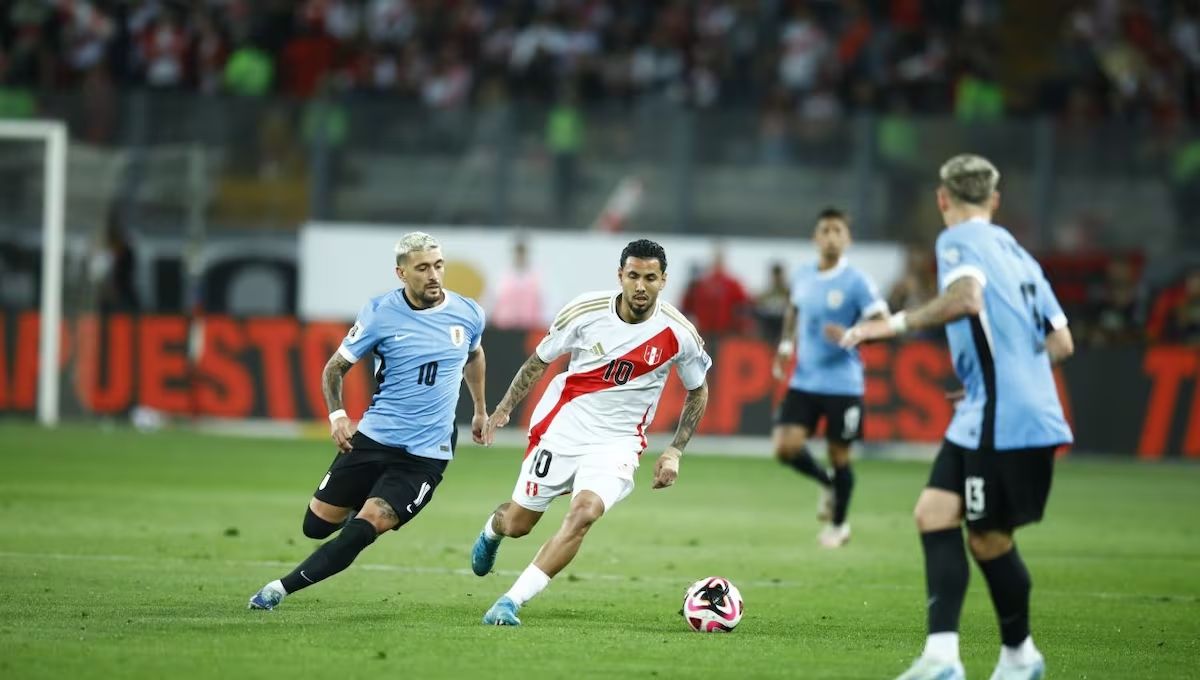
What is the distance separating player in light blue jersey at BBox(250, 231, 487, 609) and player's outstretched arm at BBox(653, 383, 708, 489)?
1104mm

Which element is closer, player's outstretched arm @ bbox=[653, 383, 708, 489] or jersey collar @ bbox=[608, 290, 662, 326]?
player's outstretched arm @ bbox=[653, 383, 708, 489]

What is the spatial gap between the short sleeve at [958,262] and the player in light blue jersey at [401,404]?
329 cm

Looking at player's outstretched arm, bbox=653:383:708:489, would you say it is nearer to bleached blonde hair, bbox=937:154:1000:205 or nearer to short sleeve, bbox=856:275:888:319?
bleached blonde hair, bbox=937:154:1000:205

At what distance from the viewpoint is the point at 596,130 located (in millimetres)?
24453

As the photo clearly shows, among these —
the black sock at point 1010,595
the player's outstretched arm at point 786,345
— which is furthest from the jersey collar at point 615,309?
the player's outstretched arm at point 786,345

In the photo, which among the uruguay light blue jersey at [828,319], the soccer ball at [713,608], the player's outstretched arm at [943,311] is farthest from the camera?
the uruguay light blue jersey at [828,319]

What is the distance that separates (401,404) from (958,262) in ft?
12.1

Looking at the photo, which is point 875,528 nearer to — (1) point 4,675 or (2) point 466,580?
(2) point 466,580

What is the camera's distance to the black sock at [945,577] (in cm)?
770

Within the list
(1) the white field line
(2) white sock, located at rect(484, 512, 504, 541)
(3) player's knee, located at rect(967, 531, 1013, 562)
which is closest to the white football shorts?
(2) white sock, located at rect(484, 512, 504, 541)

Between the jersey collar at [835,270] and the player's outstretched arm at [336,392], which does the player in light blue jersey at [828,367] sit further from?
the player's outstretched arm at [336,392]

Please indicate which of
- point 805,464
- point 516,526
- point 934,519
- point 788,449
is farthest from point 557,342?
point 805,464

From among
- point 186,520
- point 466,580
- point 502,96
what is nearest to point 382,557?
point 466,580

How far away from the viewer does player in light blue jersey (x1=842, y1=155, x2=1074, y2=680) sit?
762 centimetres
